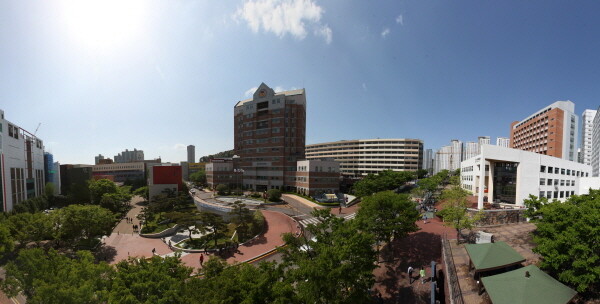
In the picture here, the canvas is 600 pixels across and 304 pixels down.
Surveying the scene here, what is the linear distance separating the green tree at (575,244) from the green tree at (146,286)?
22985 millimetres

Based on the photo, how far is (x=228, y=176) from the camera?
75438 millimetres

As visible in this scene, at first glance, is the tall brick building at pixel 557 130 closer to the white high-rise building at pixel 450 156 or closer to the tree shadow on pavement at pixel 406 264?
the tree shadow on pavement at pixel 406 264

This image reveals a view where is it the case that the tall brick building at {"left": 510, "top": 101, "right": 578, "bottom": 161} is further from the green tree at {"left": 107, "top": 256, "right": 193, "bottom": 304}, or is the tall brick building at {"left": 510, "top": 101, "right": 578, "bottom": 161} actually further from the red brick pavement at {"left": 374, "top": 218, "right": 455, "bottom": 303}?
the green tree at {"left": 107, "top": 256, "right": 193, "bottom": 304}

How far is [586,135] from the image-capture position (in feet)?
328

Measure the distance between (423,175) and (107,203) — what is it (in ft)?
379

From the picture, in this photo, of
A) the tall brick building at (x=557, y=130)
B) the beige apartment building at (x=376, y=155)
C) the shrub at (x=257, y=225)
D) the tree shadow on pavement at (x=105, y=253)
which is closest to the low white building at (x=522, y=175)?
the tall brick building at (x=557, y=130)

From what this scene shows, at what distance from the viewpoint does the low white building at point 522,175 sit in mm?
34062

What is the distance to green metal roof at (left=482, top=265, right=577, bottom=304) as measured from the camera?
12477 millimetres

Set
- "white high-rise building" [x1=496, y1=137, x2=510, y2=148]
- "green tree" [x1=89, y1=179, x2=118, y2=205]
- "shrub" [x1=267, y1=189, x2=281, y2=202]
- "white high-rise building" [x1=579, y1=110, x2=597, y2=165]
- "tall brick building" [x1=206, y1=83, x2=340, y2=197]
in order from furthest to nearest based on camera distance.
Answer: "white high-rise building" [x1=496, y1=137, x2=510, y2=148] < "white high-rise building" [x1=579, y1=110, x2=597, y2=165] < "tall brick building" [x1=206, y1=83, x2=340, y2=197] < "green tree" [x1=89, y1=179, x2=118, y2=205] < "shrub" [x1=267, y1=189, x2=281, y2=202]

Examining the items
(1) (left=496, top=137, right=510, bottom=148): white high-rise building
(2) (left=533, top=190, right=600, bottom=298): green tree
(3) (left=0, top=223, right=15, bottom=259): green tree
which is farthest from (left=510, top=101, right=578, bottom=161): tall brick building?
(3) (left=0, top=223, right=15, bottom=259): green tree

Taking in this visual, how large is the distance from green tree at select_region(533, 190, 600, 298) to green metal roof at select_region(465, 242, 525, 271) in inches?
72.3

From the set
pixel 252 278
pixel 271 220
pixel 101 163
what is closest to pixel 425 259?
pixel 252 278

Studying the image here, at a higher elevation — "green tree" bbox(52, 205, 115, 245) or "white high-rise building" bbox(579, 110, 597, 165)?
"white high-rise building" bbox(579, 110, 597, 165)

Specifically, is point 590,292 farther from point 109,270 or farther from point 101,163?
point 101,163
